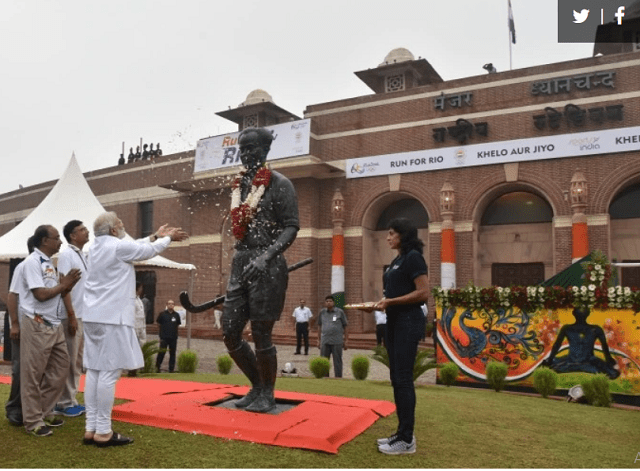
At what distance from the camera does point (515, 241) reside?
66.9 ft

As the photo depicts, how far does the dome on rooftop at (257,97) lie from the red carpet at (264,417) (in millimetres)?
24103

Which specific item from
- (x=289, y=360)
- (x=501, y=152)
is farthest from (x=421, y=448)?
(x=501, y=152)

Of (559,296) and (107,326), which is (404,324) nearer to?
(107,326)

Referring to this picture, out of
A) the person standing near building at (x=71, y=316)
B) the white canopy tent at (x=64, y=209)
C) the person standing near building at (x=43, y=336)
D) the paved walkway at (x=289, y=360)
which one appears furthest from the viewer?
the white canopy tent at (x=64, y=209)

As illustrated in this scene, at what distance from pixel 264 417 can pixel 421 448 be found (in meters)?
1.39

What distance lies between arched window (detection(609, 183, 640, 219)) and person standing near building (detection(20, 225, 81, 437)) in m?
18.3

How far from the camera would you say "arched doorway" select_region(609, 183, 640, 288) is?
1838 centimetres

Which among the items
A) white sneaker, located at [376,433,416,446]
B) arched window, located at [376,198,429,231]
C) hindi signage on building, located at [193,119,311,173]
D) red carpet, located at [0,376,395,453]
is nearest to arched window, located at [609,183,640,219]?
arched window, located at [376,198,429,231]

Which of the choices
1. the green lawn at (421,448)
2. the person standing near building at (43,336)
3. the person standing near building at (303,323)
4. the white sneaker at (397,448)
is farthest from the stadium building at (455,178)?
the white sneaker at (397,448)

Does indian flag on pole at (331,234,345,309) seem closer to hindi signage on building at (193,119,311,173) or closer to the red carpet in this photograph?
hindi signage on building at (193,119,311,173)

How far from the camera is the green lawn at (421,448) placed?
3.92 meters

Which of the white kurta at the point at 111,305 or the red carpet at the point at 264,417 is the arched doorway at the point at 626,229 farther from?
the white kurta at the point at 111,305

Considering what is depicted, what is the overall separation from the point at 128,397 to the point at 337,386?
2888 millimetres

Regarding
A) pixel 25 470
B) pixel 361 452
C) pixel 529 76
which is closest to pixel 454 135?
pixel 529 76
